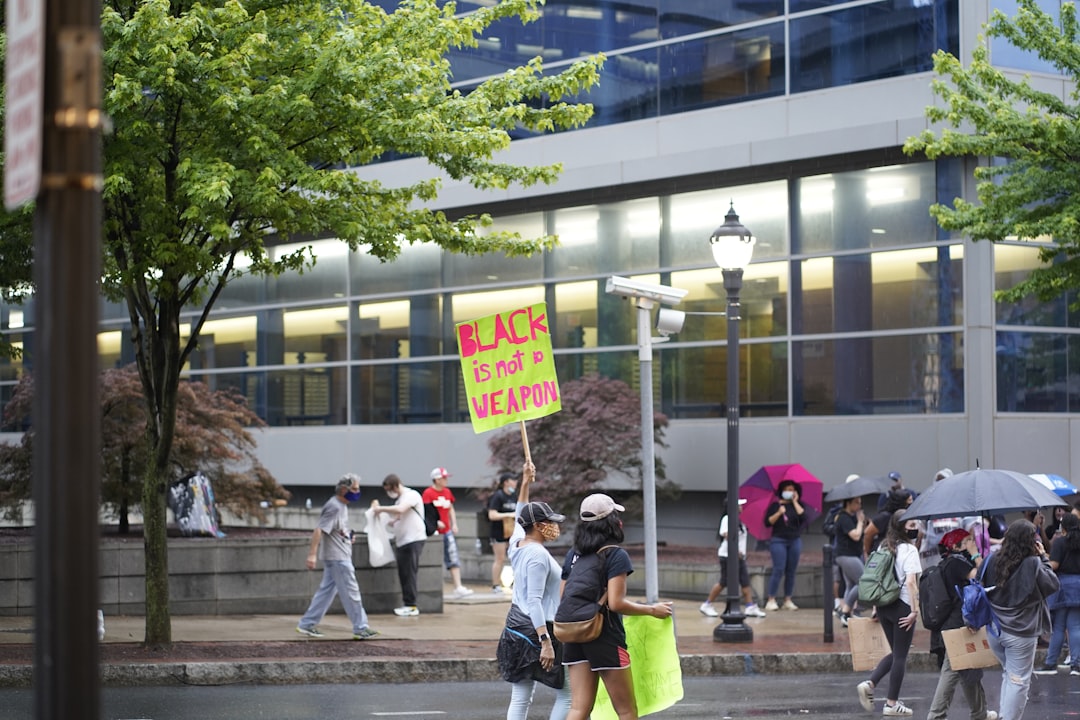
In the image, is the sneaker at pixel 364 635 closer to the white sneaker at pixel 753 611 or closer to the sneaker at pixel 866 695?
the white sneaker at pixel 753 611

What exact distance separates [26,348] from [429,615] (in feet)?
67.9

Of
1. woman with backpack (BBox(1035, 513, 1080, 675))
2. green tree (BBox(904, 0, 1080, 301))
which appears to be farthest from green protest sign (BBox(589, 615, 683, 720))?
green tree (BBox(904, 0, 1080, 301))

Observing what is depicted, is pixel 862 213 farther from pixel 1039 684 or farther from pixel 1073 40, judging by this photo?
pixel 1039 684

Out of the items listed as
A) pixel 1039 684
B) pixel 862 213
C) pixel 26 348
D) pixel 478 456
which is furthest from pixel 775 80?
pixel 26 348

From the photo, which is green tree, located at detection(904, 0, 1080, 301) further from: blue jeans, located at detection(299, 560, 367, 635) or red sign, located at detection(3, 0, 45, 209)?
red sign, located at detection(3, 0, 45, 209)

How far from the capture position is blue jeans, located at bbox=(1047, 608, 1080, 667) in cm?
1539

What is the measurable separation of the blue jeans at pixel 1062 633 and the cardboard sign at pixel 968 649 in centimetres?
496

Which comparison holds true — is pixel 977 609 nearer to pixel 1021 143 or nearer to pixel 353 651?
pixel 353 651

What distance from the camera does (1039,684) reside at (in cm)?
1466

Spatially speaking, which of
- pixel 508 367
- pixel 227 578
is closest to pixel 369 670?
pixel 508 367

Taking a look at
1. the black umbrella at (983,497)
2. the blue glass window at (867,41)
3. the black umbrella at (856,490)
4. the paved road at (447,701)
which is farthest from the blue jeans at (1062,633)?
the blue glass window at (867,41)

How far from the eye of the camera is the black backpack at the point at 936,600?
11.2 m

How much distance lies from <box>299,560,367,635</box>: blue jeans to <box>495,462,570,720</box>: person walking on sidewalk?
675cm

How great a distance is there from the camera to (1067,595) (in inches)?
606
